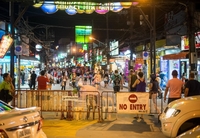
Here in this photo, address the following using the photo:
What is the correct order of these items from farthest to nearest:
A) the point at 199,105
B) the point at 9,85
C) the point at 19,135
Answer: the point at 9,85 < the point at 199,105 < the point at 19,135

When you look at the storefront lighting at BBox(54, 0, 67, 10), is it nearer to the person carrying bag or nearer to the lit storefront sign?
the lit storefront sign

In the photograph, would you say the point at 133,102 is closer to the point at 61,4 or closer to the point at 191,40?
the point at 191,40

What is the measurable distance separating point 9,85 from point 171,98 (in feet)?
19.1

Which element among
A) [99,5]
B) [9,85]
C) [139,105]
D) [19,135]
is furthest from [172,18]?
[19,135]

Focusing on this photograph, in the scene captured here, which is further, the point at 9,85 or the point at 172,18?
the point at 172,18

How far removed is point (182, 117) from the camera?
7133 mm

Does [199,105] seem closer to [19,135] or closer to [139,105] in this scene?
[139,105]

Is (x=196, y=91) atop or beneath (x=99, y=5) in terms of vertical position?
beneath

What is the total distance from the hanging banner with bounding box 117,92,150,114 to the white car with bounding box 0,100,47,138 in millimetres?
5385

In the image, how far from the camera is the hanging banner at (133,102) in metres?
10.5

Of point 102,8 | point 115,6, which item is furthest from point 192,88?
point 102,8

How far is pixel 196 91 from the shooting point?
944cm

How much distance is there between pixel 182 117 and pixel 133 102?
3.47 meters

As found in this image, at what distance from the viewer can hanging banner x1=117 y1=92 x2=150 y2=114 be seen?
34.4ft
